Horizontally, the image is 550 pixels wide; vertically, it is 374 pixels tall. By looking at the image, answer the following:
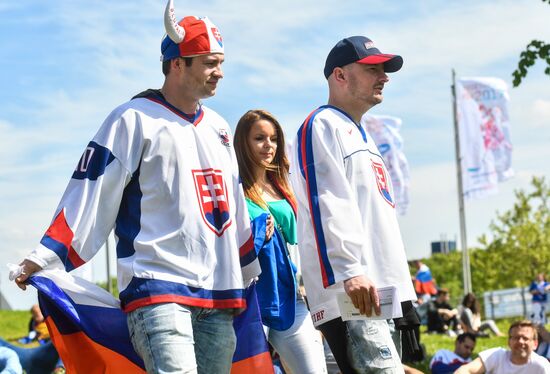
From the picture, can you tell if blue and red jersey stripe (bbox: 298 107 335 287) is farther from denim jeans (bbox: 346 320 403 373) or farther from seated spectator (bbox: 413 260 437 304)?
seated spectator (bbox: 413 260 437 304)

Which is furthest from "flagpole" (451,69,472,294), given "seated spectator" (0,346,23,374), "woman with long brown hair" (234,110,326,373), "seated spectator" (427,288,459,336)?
"woman with long brown hair" (234,110,326,373)


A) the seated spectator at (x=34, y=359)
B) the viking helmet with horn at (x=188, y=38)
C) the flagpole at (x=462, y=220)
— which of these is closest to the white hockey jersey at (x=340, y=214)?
the viking helmet with horn at (x=188, y=38)

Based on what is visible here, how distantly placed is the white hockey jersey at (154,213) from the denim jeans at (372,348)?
1.87 ft

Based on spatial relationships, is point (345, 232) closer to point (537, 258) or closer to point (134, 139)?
point (134, 139)

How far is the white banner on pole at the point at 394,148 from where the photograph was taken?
36750 mm

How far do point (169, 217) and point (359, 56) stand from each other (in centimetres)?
142

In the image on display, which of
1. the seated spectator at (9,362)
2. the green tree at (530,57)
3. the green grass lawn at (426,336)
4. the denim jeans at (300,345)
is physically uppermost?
the green tree at (530,57)

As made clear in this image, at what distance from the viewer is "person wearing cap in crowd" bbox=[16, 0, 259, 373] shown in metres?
Result: 4.45

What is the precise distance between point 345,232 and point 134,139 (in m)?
1.05

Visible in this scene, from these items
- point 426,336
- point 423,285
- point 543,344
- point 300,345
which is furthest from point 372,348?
point 423,285

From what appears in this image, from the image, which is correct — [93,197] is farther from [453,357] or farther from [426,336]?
[426,336]

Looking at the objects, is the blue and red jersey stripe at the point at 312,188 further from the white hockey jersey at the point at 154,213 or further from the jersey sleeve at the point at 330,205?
the white hockey jersey at the point at 154,213

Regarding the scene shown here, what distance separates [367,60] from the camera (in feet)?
17.4

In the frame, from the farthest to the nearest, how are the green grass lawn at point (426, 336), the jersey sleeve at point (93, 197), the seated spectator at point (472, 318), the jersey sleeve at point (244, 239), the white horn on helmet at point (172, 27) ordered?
the seated spectator at point (472, 318), the green grass lawn at point (426, 336), the jersey sleeve at point (244, 239), the white horn on helmet at point (172, 27), the jersey sleeve at point (93, 197)
